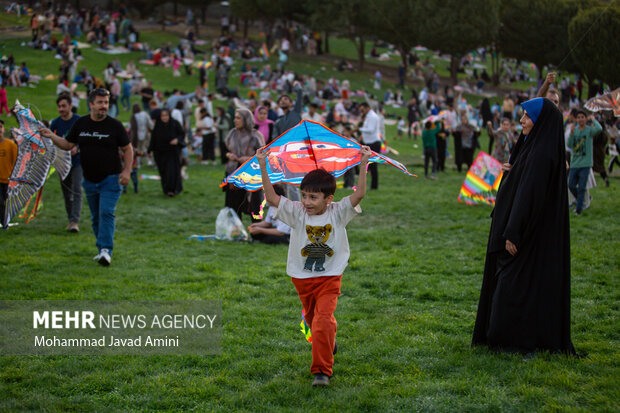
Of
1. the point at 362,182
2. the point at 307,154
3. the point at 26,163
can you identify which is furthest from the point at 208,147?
the point at 362,182

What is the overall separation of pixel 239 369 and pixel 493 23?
166 ft

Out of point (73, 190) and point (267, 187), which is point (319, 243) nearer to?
point (267, 187)

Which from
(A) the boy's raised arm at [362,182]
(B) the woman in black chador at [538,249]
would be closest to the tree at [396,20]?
(B) the woman in black chador at [538,249]

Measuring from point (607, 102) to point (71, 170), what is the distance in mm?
8681

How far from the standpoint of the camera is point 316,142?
6000 millimetres

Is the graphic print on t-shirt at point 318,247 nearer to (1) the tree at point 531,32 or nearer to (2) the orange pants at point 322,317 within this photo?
(2) the orange pants at point 322,317

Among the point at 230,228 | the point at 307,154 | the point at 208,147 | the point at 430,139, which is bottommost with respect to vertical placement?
the point at 230,228

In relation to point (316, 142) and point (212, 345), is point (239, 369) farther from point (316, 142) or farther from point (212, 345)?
point (316, 142)

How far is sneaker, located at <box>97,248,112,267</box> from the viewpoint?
30.3 feet

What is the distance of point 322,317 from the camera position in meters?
5.10

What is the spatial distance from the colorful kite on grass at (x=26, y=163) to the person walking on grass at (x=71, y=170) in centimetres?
75

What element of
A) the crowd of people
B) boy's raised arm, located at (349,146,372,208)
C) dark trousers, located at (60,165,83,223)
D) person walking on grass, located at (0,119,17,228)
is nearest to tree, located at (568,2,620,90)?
the crowd of people

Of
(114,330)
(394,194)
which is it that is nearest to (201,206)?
(394,194)

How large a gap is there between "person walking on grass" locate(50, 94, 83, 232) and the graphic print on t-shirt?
21.6 feet
